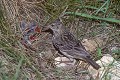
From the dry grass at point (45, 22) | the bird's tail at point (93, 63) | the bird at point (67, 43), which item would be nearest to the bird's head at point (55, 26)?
the bird at point (67, 43)

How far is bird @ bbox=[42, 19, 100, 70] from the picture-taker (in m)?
6.37

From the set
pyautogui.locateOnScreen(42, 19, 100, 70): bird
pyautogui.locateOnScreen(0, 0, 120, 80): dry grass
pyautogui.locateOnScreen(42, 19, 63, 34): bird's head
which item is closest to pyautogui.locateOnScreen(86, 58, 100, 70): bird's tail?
pyautogui.locateOnScreen(42, 19, 100, 70): bird

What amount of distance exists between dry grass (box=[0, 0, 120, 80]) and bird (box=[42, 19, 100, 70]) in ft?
0.45

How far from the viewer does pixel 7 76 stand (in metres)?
5.83

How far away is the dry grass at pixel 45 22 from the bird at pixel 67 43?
0.14 meters

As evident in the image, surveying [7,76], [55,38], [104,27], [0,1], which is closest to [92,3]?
[104,27]

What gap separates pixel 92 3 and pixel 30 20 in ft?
3.30

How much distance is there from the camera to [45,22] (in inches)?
275

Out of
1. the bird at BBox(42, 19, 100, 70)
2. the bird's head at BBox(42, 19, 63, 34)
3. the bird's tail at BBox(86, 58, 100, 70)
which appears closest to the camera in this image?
the bird's tail at BBox(86, 58, 100, 70)

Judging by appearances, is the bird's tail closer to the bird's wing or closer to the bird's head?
the bird's wing

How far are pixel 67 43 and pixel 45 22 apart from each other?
1.86ft

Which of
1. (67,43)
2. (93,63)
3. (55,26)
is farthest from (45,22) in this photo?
(93,63)

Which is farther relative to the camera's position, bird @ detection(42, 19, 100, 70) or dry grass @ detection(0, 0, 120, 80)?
bird @ detection(42, 19, 100, 70)

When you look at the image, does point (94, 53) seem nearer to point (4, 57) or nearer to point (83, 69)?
point (83, 69)
